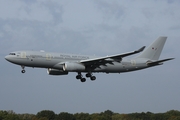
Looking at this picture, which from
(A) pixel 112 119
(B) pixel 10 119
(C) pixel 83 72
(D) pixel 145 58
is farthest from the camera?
(A) pixel 112 119

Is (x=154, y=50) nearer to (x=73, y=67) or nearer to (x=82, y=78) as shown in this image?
(x=82, y=78)

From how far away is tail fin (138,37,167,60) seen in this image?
79.8 m

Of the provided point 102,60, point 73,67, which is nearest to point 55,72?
point 73,67

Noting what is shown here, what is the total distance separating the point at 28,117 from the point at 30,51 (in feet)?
361

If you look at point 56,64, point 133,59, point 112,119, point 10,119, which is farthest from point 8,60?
point 112,119

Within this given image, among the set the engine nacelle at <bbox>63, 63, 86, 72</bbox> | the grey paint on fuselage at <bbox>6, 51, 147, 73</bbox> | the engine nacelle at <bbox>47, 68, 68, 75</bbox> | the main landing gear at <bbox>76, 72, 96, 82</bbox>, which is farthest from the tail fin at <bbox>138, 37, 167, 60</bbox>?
the engine nacelle at <bbox>47, 68, 68, 75</bbox>

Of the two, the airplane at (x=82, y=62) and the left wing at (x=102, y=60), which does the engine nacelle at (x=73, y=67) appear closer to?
the airplane at (x=82, y=62)

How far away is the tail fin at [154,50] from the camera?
79750 mm

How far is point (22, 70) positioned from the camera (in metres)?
67.3

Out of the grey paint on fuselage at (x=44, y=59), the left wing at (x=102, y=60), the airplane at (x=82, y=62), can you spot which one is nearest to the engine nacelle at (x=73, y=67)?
the airplane at (x=82, y=62)

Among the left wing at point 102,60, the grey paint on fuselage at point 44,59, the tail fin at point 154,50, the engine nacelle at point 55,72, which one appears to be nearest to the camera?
the grey paint on fuselage at point 44,59

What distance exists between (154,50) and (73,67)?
767 inches

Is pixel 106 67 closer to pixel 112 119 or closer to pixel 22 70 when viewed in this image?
pixel 22 70

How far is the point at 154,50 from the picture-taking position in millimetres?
80625
